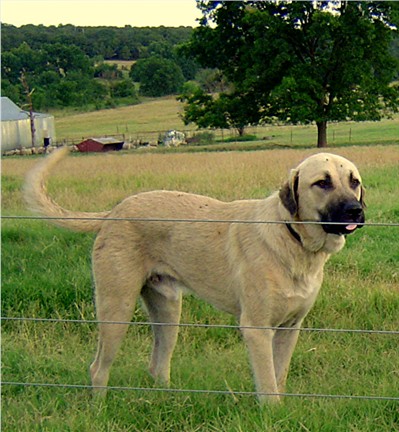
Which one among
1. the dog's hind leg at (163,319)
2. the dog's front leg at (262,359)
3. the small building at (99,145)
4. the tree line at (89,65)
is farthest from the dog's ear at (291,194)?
the tree line at (89,65)

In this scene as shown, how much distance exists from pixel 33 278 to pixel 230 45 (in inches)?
1123

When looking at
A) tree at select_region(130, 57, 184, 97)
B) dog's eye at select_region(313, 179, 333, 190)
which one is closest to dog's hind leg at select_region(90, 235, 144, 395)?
dog's eye at select_region(313, 179, 333, 190)

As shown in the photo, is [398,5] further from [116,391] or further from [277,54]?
[116,391]

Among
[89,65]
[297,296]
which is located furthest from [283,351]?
[89,65]

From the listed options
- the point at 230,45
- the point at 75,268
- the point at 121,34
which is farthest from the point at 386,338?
the point at 121,34

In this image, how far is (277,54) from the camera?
3094cm

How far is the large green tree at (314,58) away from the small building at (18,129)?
A: 15.2 m

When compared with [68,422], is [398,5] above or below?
above

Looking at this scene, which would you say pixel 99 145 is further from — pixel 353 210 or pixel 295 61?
pixel 353 210

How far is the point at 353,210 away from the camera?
353 centimetres

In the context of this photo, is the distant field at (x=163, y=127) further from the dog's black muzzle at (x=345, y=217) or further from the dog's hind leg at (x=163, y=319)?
the dog's black muzzle at (x=345, y=217)

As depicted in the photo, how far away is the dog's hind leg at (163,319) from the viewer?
441 centimetres

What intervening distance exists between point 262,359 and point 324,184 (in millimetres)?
1007

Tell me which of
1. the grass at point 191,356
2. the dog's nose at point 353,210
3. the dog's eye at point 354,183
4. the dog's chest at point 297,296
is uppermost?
the dog's eye at point 354,183
